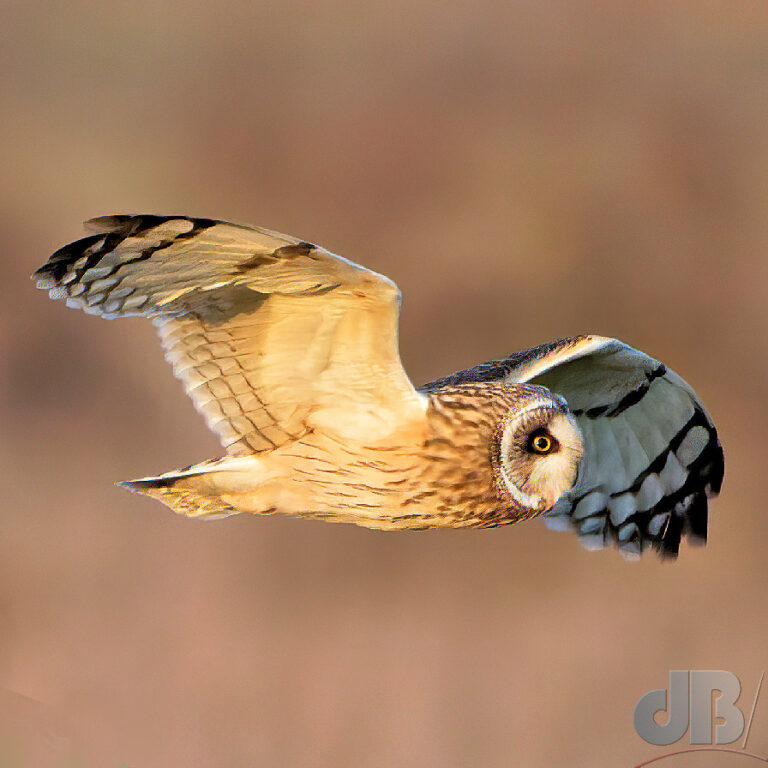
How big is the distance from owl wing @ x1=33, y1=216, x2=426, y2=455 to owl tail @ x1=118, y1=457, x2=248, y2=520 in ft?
0.19

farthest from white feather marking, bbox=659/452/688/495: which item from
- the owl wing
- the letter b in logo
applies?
the letter b in logo

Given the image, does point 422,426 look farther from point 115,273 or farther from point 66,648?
point 66,648

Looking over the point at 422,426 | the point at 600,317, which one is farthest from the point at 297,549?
the point at 422,426

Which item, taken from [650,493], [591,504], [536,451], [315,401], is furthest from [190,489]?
[650,493]

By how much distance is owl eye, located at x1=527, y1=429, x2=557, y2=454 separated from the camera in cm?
166

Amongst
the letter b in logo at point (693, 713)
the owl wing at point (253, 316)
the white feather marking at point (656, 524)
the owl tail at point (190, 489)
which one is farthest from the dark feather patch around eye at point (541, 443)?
the letter b in logo at point (693, 713)

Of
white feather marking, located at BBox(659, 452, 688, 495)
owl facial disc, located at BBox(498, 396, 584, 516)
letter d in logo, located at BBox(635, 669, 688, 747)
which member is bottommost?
letter d in logo, located at BBox(635, 669, 688, 747)

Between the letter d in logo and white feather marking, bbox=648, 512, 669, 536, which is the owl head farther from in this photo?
the letter d in logo

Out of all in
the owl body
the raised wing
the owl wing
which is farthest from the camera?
the raised wing

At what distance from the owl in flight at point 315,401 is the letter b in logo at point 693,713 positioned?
136 cm

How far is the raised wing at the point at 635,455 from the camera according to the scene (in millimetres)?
2066

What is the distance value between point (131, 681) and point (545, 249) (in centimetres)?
261

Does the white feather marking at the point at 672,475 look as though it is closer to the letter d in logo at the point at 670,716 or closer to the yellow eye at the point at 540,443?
the yellow eye at the point at 540,443

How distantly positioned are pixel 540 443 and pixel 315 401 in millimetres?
351
